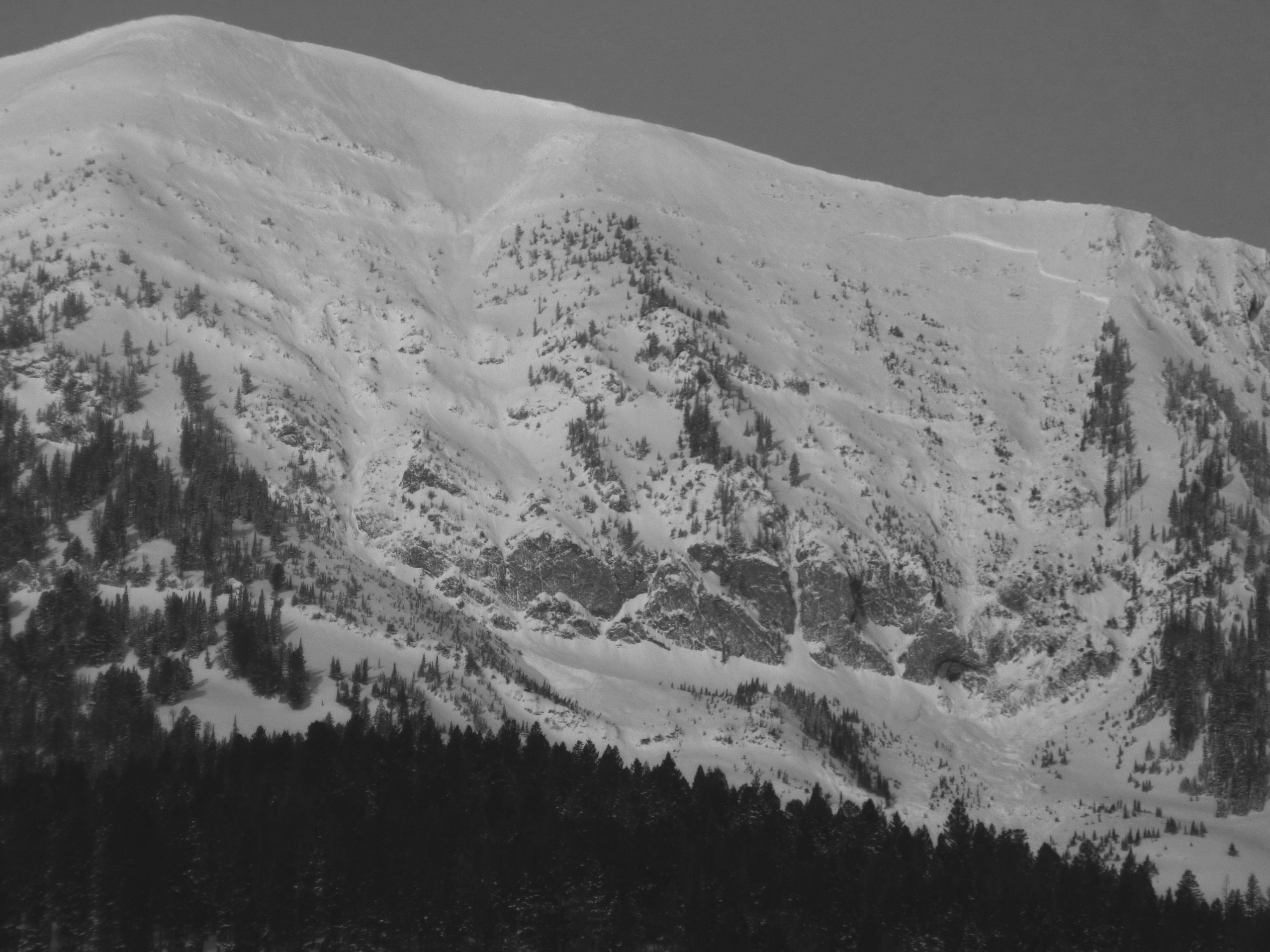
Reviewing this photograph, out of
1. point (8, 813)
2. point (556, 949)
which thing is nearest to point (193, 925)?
point (8, 813)

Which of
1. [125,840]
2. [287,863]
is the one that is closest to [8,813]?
[125,840]

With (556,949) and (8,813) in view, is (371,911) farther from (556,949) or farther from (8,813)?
(8,813)

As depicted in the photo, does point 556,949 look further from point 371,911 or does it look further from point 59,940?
point 59,940

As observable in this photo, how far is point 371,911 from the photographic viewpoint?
630 feet

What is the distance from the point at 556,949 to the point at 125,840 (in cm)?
4571

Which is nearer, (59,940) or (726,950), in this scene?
(59,940)

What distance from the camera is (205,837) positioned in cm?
19788

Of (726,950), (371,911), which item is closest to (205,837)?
(371,911)

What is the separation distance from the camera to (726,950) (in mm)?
199750

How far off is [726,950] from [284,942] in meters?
46.0

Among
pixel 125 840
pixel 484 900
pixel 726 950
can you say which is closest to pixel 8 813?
pixel 125 840

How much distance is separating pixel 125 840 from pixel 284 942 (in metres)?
20.1

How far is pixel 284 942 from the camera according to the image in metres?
190

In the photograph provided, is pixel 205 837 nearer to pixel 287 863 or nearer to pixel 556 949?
pixel 287 863
